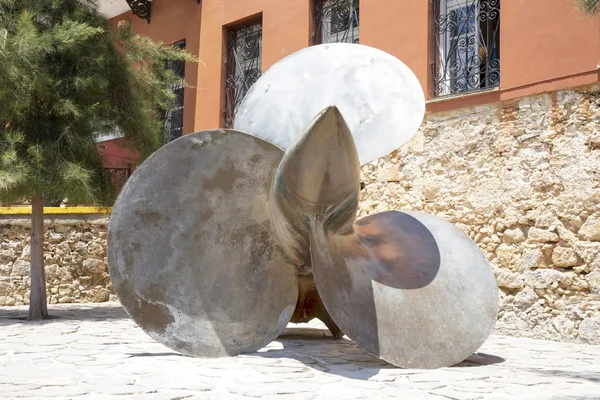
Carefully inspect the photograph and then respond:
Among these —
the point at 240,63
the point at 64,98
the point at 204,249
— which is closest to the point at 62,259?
the point at 64,98

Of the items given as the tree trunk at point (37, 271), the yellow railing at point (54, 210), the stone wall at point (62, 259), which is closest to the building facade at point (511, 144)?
the tree trunk at point (37, 271)

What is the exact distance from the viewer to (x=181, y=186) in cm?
458

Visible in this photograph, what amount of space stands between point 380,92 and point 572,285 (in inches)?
102

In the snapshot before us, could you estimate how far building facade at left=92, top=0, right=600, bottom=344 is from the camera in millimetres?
6066

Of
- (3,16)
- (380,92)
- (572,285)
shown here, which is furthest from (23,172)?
(572,285)

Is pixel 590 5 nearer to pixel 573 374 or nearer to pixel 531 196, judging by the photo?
pixel 573 374

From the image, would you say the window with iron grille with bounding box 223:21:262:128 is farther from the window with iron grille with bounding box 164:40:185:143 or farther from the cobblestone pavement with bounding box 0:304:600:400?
the cobblestone pavement with bounding box 0:304:600:400

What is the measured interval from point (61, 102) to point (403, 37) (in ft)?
11.9

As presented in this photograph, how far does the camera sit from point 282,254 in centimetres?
470

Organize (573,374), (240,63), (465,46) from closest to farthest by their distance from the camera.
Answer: (573,374), (465,46), (240,63)

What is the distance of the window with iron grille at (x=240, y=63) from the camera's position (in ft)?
31.1

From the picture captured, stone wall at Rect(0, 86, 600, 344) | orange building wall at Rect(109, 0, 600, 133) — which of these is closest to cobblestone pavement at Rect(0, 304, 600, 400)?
stone wall at Rect(0, 86, 600, 344)

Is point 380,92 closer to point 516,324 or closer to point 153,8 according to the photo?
point 516,324

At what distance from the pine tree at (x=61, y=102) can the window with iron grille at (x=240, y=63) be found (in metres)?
1.46
